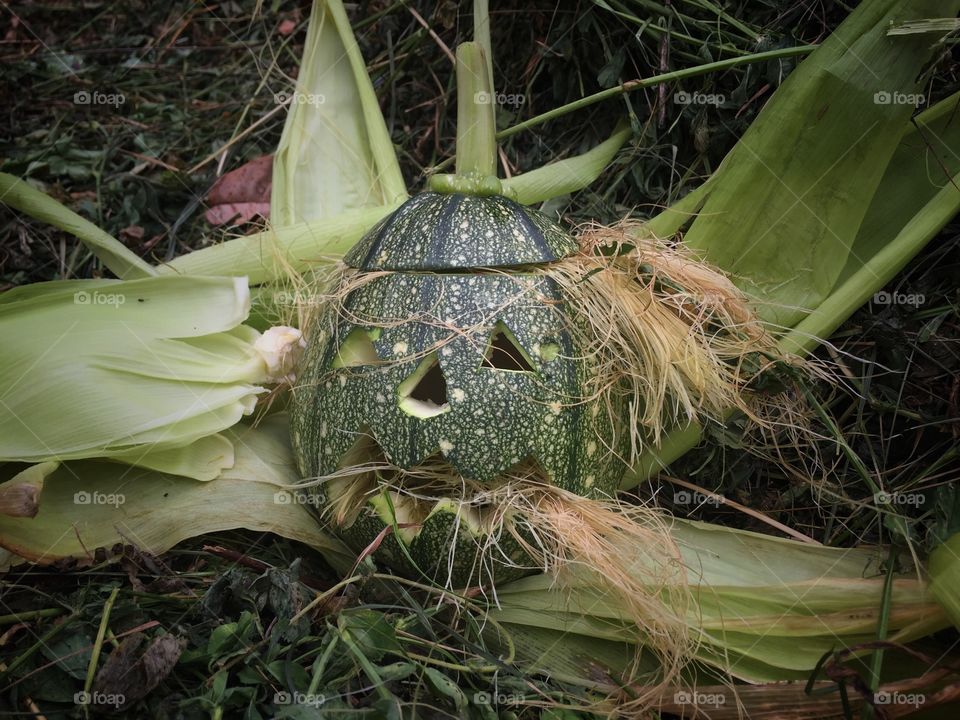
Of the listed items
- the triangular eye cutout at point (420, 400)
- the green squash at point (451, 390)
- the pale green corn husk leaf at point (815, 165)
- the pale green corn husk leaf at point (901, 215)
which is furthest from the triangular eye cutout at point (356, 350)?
the pale green corn husk leaf at point (901, 215)

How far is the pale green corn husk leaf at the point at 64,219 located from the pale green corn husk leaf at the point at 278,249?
119mm

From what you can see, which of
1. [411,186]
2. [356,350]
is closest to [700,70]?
[411,186]

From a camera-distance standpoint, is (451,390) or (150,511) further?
(150,511)

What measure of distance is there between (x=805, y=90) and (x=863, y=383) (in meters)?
0.77

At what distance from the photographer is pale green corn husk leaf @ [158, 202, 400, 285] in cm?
233

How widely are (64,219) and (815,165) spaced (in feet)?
6.38

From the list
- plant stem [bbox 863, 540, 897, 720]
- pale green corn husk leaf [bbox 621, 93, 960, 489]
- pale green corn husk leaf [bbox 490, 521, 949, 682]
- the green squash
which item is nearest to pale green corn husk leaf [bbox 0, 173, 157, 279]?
the green squash

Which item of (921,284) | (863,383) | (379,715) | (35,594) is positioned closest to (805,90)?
(921,284)

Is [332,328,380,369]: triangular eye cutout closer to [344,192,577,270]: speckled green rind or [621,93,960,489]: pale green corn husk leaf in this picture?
[344,192,577,270]: speckled green rind

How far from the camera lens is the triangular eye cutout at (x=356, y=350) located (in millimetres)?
1877

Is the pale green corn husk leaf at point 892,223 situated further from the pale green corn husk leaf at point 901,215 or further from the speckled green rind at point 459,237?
the speckled green rind at point 459,237

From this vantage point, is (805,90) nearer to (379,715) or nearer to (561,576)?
(561,576)

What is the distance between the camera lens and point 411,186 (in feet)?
9.46

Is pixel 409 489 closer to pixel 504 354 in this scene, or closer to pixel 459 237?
pixel 504 354
